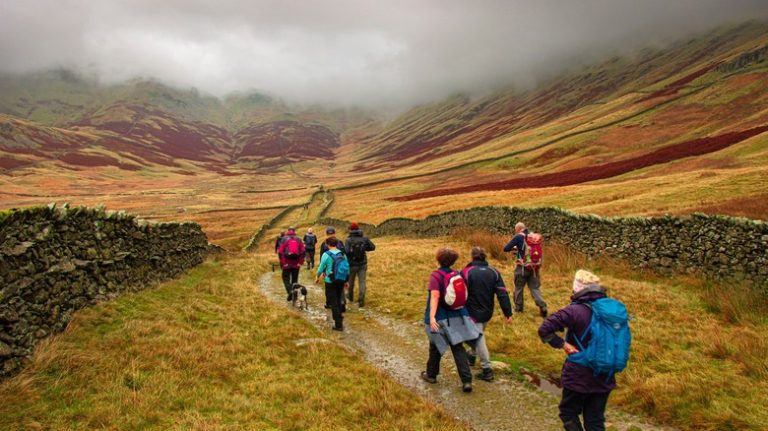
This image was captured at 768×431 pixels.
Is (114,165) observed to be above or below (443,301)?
above

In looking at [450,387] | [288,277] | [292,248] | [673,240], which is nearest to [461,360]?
[450,387]

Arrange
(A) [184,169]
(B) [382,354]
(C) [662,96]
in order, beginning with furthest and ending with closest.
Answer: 1. (A) [184,169]
2. (C) [662,96]
3. (B) [382,354]

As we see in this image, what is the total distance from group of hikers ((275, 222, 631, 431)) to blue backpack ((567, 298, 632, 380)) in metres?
0.01

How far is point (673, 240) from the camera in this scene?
56.1ft

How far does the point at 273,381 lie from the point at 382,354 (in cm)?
323

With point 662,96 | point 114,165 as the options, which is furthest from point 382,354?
point 114,165

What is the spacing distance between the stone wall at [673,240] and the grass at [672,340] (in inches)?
27.8

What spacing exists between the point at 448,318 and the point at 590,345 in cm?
326

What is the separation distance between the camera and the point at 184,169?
188m

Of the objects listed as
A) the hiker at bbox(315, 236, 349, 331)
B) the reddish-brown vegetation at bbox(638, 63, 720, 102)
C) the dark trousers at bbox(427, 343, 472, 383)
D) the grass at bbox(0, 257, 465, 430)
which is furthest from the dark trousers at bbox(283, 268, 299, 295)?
the reddish-brown vegetation at bbox(638, 63, 720, 102)

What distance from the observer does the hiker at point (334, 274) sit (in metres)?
12.7

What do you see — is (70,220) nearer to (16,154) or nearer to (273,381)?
(273,381)

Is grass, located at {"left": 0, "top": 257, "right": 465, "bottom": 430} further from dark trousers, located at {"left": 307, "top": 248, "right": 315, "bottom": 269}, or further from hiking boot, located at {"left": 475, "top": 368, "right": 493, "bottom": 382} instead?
dark trousers, located at {"left": 307, "top": 248, "right": 315, "bottom": 269}

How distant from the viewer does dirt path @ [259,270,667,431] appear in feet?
25.3
